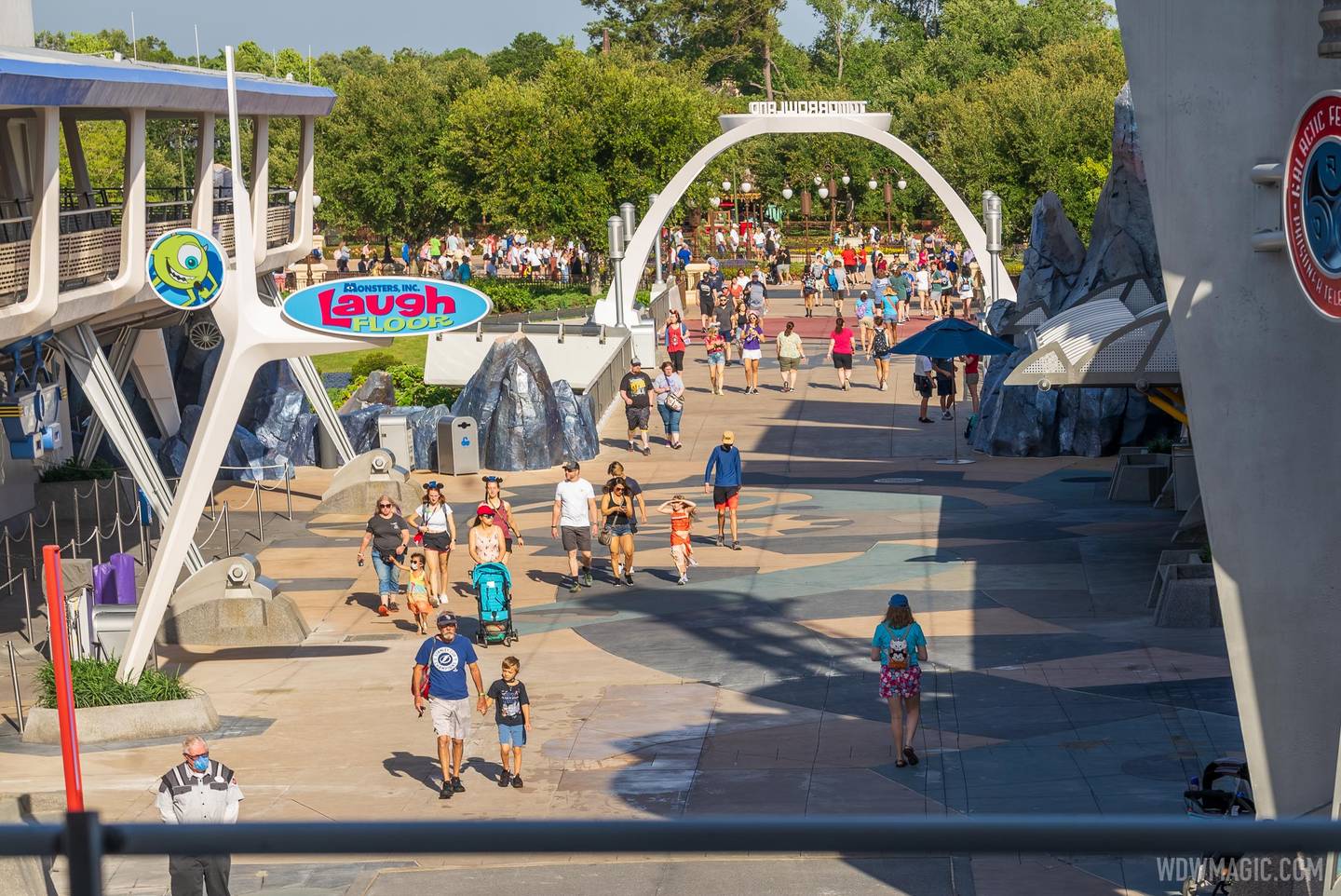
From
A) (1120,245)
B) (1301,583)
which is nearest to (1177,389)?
(1120,245)

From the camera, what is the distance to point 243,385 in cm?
1728

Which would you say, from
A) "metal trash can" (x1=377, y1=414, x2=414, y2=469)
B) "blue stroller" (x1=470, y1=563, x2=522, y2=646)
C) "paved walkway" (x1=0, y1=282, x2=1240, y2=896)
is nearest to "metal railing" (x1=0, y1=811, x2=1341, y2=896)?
"paved walkway" (x1=0, y1=282, x2=1240, y2=896)

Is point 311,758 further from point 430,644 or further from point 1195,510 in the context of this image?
point 1195,510

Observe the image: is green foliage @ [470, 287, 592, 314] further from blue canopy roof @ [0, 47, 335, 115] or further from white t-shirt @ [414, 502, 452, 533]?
white t-shirt @ [414, 502, 452, 533]

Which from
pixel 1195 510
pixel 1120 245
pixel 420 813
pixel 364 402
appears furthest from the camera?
pixel 364 402

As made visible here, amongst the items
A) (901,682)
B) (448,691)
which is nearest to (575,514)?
(448,691)

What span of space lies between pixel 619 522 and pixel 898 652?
7.47 m

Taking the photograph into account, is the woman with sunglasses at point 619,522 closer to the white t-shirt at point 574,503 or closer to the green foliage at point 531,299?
the white t-shirt at point 574,503

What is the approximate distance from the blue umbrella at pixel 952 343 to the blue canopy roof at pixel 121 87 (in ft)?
34.0

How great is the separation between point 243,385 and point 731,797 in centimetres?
713

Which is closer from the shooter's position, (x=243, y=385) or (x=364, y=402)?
(x=243, y=385)

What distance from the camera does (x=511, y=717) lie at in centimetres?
1317

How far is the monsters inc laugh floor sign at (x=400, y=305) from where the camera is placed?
15.7 meters

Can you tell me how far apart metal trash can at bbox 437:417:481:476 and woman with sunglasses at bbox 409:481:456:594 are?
8.23m
